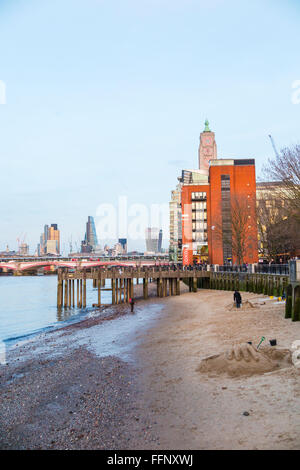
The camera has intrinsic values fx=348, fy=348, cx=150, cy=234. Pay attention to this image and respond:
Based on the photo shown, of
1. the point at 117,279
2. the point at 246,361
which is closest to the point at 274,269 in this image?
the point at 117,279

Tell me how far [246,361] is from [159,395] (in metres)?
2.97

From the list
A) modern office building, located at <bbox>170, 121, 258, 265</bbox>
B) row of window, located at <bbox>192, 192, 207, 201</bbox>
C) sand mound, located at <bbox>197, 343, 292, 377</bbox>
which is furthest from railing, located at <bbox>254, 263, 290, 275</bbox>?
row of window, located at <bbox>192, 192, 207, 201</bbox>

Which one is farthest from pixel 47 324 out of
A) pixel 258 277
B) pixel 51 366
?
pixel 258 277

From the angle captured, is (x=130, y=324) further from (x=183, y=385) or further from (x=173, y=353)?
(x=183, y=385)

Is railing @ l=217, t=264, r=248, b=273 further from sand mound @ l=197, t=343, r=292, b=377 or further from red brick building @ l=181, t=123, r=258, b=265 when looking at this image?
sand mound @ l=197, t=343, r=292, b=377

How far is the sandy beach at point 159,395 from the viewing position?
7688 mm

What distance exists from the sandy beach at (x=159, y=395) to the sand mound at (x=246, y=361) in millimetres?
39

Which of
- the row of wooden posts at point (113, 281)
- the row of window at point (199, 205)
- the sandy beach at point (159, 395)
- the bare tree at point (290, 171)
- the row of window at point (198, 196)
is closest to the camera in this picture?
the sandy beach at point (159, 395)

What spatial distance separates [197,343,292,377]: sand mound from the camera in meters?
10.8

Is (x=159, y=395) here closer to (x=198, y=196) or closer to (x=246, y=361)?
(x=246, y=361)

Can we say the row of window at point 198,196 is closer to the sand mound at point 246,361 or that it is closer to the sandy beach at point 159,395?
the sandy beach at point 159,395

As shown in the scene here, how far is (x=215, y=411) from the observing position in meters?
8.66

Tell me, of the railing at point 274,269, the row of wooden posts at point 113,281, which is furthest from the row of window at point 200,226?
the railing at point 274,269

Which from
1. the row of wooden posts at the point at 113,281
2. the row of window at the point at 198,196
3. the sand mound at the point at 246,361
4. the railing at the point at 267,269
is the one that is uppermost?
the row of window at the point at 198,196
